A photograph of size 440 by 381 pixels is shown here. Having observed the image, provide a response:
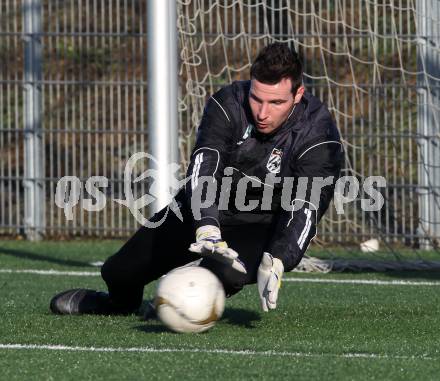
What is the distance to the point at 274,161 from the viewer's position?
6180 millimetres

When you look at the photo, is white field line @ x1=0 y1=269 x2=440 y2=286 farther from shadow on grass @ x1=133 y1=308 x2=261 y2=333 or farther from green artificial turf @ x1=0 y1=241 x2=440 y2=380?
shadow on grass @ x1=133 y1=308 x2=261 y2=333

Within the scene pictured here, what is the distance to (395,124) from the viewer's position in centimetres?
1087

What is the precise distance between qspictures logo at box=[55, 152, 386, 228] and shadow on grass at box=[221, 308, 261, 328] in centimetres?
61

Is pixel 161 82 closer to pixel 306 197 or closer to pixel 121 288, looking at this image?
pixel 121 288

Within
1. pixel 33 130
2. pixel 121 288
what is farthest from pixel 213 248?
pixel 33 130

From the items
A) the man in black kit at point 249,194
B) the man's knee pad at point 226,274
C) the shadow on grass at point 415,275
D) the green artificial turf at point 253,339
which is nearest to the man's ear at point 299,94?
the man in black kit at point 249,194

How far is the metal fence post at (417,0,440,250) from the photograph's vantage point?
9.89m

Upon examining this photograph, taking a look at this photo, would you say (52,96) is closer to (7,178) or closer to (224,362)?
(7,178)

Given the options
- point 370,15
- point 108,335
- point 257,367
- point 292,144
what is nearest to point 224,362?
point 257,367

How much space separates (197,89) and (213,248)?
16.1 ft

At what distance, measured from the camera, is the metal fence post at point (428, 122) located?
32.4ft

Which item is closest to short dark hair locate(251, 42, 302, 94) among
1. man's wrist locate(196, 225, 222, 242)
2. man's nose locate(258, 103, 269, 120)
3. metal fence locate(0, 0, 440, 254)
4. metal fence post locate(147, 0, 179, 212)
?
man's nose locate(258, 103, 269, 120)

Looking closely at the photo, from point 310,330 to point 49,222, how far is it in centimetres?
651

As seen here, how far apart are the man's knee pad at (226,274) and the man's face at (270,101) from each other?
738mm
